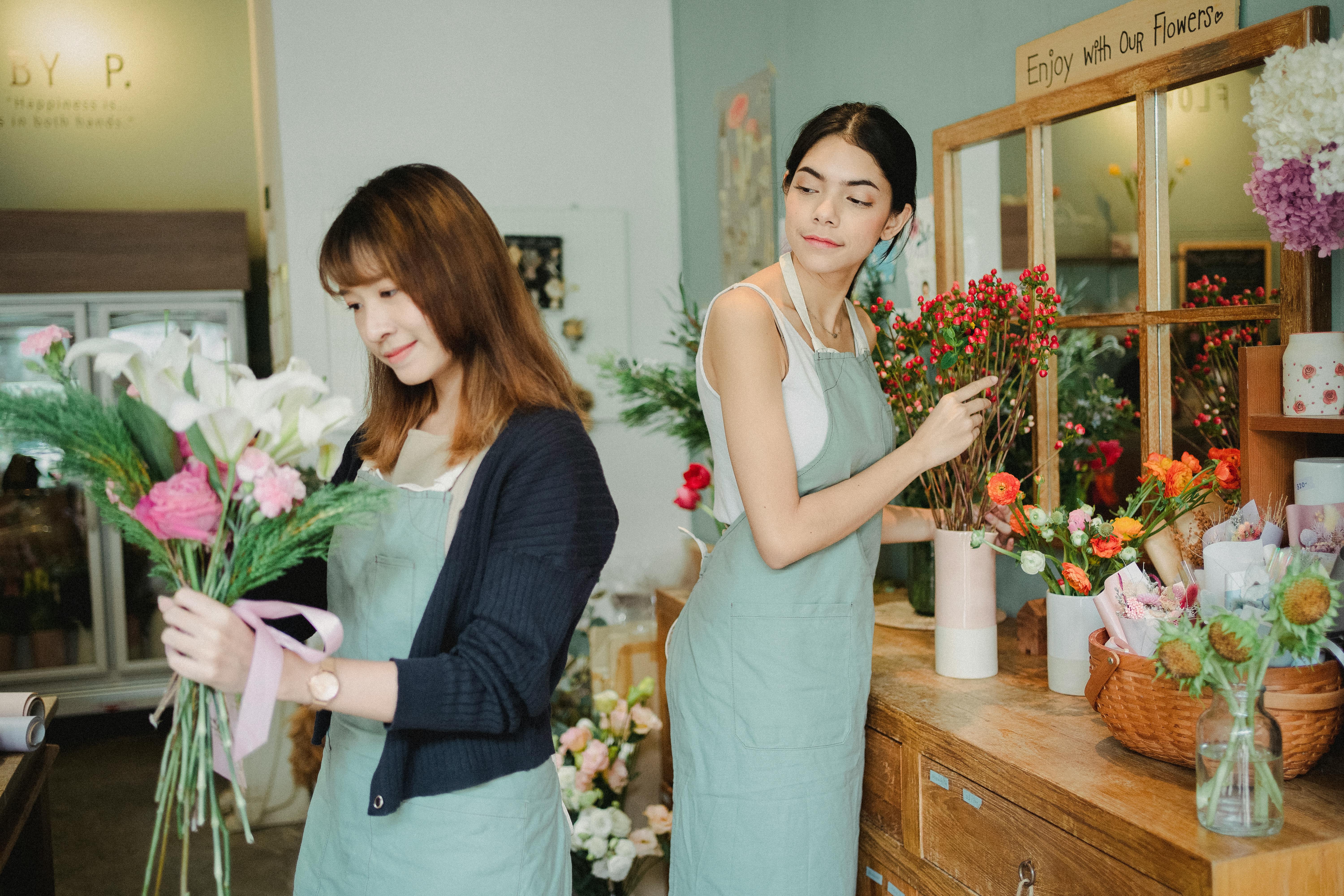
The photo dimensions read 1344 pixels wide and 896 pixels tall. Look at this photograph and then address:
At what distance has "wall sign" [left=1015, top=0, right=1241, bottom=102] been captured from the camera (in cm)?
162

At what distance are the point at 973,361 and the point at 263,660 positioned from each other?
4.07 ft

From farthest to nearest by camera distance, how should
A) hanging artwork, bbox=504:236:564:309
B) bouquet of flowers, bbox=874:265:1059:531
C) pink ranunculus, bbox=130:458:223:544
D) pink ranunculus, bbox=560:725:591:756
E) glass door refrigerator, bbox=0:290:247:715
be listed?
glass door refrigerator, bbox=0:290:247:715 < hanging artwork, bbox=504:236:564:309 < pink ranunculus, bbox=560:725:591:756 < bouquet of flowers, bbox=874:265:1059:531 < pink ranunculus, bbox=130:458:223:544

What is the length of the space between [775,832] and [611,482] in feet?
8.34

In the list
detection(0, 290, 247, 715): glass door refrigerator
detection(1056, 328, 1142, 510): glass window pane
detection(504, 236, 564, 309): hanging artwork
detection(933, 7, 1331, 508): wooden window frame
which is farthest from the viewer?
detection(0, 290, 247, 715): glass door refrigerator

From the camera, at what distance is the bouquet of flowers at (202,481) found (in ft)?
3.12

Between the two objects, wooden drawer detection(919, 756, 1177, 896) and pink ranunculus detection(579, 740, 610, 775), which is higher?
wooden drawer detection(919, 756, 1177, 896)

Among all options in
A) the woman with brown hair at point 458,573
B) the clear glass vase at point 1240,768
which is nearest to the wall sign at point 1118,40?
the clear glass vase at point 1240,768

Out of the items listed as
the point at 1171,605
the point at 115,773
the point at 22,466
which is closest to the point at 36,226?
the point at 22,466

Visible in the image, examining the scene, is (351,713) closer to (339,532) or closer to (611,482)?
(339,532)

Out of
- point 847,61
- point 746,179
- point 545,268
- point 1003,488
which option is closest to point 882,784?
point 1003,488

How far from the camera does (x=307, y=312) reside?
12.1 feet

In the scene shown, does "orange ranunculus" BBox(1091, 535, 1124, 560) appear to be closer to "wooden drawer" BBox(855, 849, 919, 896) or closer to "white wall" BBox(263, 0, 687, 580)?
"wooden drawer" BBox(855, 849, 919, 896)

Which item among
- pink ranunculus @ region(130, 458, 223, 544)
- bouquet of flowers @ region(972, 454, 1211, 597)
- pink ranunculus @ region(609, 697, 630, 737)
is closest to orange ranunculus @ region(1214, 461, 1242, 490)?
bouquet of flowers @ region(972, 454, 1211, 597)

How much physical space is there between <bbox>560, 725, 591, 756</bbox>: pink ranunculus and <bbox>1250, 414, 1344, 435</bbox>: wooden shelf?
5.24ft
